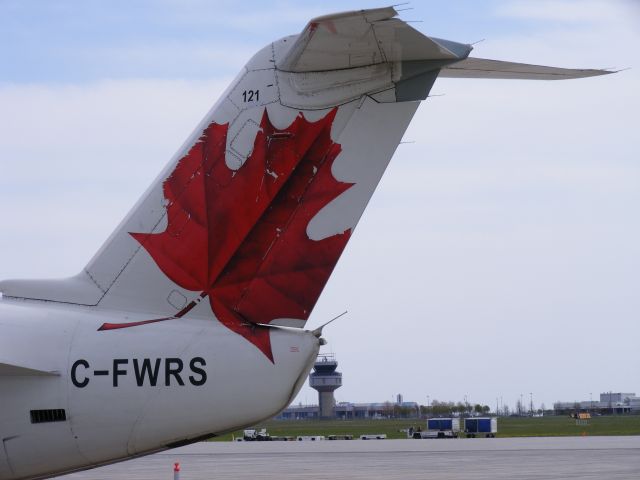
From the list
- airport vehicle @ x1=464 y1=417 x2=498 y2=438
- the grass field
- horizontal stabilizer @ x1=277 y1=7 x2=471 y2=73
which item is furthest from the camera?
the grass field

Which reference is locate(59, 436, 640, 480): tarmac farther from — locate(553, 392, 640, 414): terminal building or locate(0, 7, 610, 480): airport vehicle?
locate(553, 392, 640, 414): terminal building

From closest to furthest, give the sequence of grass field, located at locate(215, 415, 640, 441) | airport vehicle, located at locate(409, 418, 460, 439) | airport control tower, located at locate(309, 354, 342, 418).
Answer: airport vehicle, located at locate(409, 418, 460, 439), grass field, located at locate(215, 415, 640, 441), airport control tower, located at locate(309, 354, 342, 418)

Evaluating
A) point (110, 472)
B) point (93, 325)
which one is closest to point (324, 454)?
point (110, 472)

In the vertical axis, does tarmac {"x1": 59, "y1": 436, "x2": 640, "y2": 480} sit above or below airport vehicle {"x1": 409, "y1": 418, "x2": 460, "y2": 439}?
below

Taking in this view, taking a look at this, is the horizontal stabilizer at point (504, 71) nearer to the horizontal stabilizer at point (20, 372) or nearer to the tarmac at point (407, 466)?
the horizontal stabilizer at point (20, 372)

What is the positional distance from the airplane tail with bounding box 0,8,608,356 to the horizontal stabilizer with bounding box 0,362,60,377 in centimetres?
81

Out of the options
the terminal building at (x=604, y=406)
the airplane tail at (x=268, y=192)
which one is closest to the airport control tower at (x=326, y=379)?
the terminal building at (x=604, y=406)

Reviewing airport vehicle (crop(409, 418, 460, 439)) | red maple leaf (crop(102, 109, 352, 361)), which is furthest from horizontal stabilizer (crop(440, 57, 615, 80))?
airport vehicle (crop(409, 418, 460, 439))

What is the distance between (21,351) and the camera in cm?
1143

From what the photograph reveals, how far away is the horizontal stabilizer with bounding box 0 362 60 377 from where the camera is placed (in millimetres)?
11281

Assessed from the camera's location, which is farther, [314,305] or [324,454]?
[324,454]

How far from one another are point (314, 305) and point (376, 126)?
197cm

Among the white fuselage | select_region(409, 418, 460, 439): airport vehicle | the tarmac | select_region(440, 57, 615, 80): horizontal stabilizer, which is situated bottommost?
the tarmac

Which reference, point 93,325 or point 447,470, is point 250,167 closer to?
point 93,325
